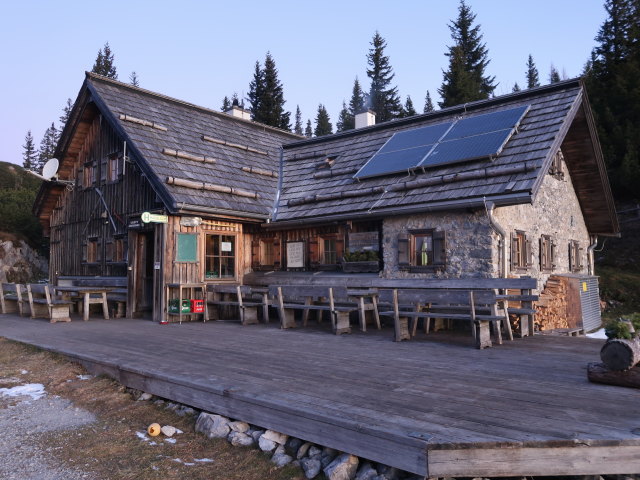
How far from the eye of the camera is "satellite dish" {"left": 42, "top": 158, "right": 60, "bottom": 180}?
672 inches

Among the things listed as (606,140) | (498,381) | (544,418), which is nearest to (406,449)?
(544,418)

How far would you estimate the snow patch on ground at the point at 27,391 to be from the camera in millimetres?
6805

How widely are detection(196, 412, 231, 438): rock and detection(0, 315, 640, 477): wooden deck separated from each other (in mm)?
104

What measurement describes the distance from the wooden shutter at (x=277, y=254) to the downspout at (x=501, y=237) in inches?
270

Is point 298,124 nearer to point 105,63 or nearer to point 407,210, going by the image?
point 105,63

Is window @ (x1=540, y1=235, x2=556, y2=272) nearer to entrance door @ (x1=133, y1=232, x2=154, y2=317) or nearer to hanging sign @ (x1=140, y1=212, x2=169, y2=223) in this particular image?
hanging sign @ (x1=140, y1=212, x2=169, y2=223)

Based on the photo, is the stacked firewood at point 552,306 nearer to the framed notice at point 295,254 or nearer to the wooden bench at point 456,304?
the wooden bench at point 456,304

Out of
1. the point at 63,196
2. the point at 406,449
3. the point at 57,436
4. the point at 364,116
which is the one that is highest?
the point at 364,116

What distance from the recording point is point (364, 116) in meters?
20.9

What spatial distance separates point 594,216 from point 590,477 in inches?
652

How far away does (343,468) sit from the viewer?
406cm

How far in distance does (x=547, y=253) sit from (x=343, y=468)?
12023mm

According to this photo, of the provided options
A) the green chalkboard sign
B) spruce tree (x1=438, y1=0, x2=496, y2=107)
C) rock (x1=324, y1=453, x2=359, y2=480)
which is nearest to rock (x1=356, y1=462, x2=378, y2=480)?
rock (x1=324, y1=453, x2=359, y2=480)

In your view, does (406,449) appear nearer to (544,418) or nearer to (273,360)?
(544,418)
